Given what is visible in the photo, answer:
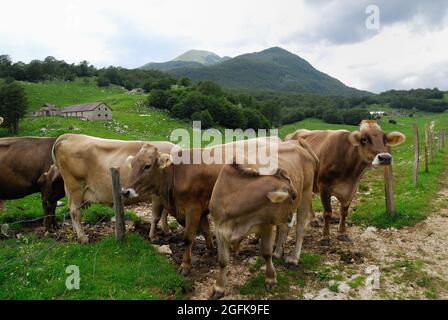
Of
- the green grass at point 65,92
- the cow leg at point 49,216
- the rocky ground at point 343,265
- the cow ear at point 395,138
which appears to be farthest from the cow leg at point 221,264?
the green grass at point 65,92

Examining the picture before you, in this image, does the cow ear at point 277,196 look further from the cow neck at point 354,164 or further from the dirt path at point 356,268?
the cow neck at point 354,164

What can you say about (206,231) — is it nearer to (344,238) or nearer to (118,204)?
(118,204)

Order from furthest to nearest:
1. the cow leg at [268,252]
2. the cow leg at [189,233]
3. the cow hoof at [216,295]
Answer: the cow leg at [189,233] → the cow hoof at [216,295] → the cow leg at [268,252]

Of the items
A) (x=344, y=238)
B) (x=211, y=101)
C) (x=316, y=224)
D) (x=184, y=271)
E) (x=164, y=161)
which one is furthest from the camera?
(x=211, y=101)

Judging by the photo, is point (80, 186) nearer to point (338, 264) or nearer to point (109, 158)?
point (109, 158)

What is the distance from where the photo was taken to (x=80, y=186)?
9.38 metres

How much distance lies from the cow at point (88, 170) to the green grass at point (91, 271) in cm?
93

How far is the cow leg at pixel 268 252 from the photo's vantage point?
6.49 meters

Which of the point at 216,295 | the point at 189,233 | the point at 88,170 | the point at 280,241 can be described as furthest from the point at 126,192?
the point at 280,241

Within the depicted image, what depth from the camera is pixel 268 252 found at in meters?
6.70

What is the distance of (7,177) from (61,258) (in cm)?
362

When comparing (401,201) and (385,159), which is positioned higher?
(385,159)

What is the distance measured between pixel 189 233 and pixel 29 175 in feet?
17.5
